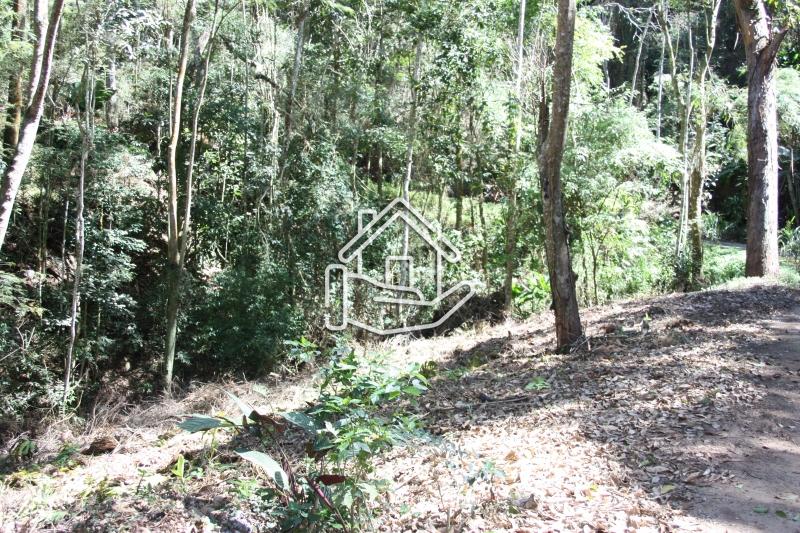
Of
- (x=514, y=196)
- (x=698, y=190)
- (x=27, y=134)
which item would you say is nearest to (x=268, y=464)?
(x=27, y=134)

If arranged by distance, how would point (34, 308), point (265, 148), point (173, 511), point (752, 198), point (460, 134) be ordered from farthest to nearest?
point (460, 134) < point (265, 148) < point (752, 198) < point (34, 308) < point (173, 511)

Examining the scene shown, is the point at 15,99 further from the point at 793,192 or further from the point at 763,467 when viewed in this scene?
the point at 793,192

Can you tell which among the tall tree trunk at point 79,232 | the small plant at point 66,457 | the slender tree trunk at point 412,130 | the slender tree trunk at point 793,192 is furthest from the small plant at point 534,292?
the slender tree trunk at point 793,192

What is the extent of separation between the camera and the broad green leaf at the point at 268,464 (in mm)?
2871

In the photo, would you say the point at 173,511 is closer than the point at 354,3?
Yes

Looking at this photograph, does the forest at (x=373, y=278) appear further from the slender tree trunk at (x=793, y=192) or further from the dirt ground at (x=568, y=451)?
the slender tree trunk at (x=793, y=192)

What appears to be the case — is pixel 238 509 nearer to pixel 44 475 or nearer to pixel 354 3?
pixel 44 475

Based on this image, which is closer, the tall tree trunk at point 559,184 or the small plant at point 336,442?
the small plant at point 336,442

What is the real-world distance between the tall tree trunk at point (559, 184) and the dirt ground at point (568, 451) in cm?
39

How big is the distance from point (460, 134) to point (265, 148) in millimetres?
3769

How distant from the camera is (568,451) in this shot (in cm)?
435

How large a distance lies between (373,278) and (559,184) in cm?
555

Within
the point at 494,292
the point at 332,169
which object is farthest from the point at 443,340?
the point at 332,169

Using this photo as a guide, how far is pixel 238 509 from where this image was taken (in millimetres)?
3549
